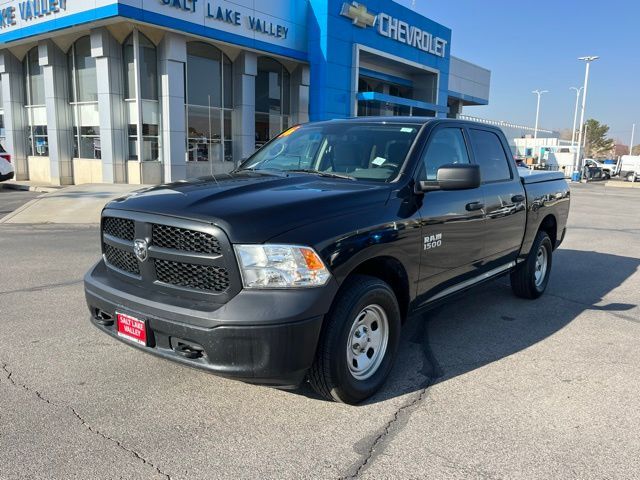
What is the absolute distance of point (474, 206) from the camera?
448cm

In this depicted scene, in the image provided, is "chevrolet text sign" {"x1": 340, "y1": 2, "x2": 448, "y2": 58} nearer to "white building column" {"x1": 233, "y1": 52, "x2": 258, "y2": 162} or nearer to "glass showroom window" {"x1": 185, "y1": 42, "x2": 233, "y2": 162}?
"white building column" {"x1": 233, "y1": 52, "x2": 258, "y2": 162}

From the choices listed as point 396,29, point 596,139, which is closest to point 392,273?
point 396,29

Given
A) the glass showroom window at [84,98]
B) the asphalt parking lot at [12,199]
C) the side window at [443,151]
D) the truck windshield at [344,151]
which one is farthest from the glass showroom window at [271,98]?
the side window at [443,151]

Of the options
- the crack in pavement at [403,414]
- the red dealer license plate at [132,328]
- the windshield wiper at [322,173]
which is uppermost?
the windshield wiper at [322,173]

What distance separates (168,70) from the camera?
62.3 ft

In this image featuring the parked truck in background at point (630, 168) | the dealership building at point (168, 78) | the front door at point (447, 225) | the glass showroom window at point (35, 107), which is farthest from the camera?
the parked truck in background at point (630, 168)

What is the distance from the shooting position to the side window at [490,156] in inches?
194

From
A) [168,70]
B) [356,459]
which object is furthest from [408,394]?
[168,70]

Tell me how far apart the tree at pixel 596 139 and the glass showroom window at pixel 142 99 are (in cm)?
10057

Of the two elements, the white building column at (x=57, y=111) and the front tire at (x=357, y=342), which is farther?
the white building column at (x=57, y=111)

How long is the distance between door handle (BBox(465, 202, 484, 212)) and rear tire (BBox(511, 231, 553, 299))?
1.44m

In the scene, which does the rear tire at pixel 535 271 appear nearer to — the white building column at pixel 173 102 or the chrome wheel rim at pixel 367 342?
the chrome wheel rim at pixel 367 342

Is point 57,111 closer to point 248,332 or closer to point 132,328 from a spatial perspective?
point 132,328

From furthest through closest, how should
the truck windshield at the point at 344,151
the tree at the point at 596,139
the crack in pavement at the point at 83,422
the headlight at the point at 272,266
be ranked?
the tree at the point at 596,139
the truck windshield at the point at 344,151
the headlight at the point at 272,266
the crack in pavement at the point at 83,422
